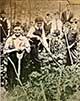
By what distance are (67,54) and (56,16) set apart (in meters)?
0.37

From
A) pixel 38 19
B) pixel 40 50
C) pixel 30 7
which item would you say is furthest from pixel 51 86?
pixel 30 7

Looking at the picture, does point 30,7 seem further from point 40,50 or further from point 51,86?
point 51,86

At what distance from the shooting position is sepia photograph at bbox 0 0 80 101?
6.81 ft

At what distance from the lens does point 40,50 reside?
209 centimetres

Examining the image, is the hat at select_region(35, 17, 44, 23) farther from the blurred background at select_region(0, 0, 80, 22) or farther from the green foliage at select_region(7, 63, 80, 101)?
the green foliage at select_region(7, 63, 80, 101)

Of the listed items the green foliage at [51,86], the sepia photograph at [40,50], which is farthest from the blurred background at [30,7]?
the green foliage at [51,86]

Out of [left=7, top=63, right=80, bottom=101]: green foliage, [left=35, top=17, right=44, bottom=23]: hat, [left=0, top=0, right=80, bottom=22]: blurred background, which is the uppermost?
[left=0, top=0, right=80, bottom=22]: blurred background

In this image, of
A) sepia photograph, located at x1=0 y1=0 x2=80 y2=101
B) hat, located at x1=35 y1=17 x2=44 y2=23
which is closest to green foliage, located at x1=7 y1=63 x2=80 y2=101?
sepia photograph, located at x1=0 y1=0 x2=80 y2=101

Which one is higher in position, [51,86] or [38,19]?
[38,19]

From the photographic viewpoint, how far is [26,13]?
2.07 meters

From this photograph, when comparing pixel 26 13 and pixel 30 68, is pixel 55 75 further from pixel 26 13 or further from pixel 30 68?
pixel 26 13

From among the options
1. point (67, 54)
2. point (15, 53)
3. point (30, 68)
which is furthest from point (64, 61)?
point (15, 53)

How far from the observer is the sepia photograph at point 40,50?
6.81 ft

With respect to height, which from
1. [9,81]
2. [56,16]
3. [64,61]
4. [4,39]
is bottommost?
[9,81]
